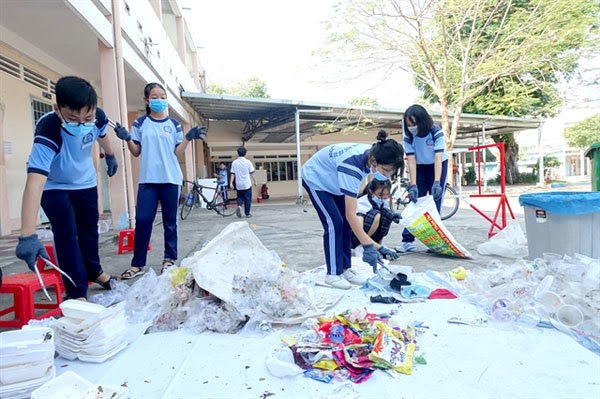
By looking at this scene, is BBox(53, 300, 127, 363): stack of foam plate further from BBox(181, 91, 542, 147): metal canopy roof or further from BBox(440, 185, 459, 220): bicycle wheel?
BBox(181, 91, 542, 147): metal canopy roof

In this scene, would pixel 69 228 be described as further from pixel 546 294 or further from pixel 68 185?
pixel 546 294

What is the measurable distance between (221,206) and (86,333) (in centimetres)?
736

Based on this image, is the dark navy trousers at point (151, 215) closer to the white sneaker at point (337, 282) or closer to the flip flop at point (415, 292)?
the white sneaker at point (337, 282)

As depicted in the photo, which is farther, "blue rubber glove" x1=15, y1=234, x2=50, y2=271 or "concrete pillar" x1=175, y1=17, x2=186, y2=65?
"concrete pillar" x1=175, y1=17, x2=186, y2=65

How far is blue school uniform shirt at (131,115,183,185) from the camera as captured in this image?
9.91 feet

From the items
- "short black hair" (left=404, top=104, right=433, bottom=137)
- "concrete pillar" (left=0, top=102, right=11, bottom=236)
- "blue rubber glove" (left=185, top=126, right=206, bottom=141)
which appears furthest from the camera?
"concrete pillar" (left=0, top=102, right=11, bottom=236)

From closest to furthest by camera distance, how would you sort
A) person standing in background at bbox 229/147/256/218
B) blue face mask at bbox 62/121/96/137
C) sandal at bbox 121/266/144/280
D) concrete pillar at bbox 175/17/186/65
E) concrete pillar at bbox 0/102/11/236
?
1. blue face mask at bbox 62/121/96/137
2. sandal at bbox 121/266/144/280
3. concrete pillar at bbox 0/102/11/236
4. person standing in background at bbox 229/147/256/218
5. concrete pillar at bbox 175/17/186/65

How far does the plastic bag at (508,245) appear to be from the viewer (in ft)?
11.5

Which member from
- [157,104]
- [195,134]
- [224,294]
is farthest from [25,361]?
[195,134]

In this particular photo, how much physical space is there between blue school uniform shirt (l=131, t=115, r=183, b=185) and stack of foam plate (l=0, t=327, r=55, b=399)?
1.73 meters

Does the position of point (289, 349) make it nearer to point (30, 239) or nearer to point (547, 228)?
point (30, 239)

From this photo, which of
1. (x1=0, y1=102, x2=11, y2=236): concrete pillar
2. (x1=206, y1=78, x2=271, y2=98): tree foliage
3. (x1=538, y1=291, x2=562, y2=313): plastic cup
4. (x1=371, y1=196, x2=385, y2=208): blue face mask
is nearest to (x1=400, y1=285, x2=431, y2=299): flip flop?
(x1=538, y1=291, x2=562, y2=313): plastic cup

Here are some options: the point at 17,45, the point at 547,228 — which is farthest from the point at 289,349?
Answer: the point at 17,45

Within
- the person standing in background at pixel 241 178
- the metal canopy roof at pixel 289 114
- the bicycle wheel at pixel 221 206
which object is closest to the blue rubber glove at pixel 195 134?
the person standing in background at pixel 241 178
